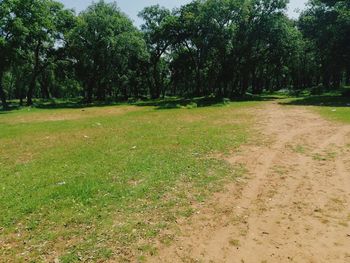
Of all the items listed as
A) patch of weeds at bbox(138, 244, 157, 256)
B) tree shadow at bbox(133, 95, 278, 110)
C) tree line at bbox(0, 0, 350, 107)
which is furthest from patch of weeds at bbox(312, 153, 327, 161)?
tree line at bbox(0, 0, 350, 107)

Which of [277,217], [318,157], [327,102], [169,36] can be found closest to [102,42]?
[169,36]

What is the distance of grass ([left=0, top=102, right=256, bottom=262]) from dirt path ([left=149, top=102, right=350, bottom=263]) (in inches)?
25.3

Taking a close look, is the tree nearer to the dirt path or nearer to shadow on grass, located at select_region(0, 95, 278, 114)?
shadow on grass, located at select_region(0, 95, 278, 114)

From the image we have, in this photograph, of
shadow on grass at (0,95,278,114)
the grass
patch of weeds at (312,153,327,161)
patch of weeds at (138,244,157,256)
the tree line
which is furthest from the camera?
the tree line

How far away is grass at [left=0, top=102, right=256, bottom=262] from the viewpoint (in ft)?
23.4

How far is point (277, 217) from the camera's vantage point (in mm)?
7953

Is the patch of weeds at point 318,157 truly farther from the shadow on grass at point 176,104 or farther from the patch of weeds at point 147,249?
the shadow on grass at point 176,104

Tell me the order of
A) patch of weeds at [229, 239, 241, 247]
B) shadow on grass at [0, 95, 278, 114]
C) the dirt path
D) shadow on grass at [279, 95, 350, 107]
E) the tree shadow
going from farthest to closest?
shadow on grass at [0, 95, 278, 114] < the tree shadow < shadow on grass at [279, 95, 350, 107] < patch of weeds at [229, 239, 241, 247] < the dirt path

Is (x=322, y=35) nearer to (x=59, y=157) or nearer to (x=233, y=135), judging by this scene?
(x=233, y=135)

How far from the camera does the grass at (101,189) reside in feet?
23.4

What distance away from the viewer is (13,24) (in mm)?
42094

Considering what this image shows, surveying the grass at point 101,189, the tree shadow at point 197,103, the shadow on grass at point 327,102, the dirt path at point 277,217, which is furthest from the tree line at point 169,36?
the dirt path at point 277,217

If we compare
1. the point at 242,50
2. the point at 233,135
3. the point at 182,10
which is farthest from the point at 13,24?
the point at 233,135

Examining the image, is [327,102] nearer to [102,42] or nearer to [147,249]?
[102,42]
